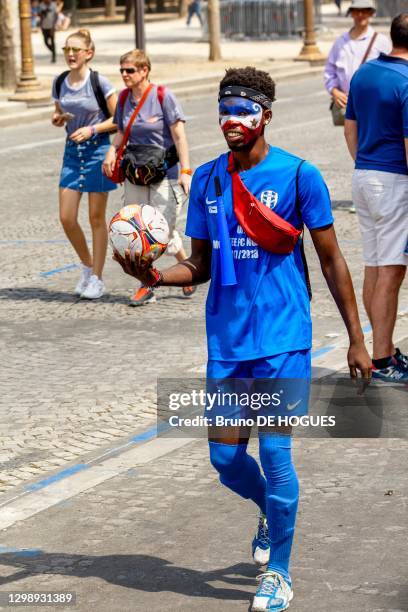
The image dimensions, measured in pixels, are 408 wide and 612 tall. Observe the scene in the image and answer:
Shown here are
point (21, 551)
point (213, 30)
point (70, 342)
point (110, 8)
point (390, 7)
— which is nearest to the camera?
point (21, 551)

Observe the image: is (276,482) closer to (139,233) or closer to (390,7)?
(139,233)

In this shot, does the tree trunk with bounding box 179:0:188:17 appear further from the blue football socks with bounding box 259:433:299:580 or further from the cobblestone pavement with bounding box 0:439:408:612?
the blue football socks with bounding box 259:433:299:580

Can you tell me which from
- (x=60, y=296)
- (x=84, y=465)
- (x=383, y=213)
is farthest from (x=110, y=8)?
(x=84, y=465)

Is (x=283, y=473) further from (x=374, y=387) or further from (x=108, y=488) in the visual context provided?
(x=374, y=387)

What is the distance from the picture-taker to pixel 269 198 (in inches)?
206

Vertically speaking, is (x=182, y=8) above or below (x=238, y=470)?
below

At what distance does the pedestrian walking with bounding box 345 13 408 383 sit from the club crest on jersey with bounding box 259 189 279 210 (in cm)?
283

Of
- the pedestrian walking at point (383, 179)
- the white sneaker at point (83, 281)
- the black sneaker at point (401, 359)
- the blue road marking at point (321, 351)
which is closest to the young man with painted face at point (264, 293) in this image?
the pedestrian walking at point (383, 179)

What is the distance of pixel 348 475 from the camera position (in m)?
6.63

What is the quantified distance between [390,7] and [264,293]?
4990cm

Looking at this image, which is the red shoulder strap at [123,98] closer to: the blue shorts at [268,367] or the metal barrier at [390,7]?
the blue shorts at [268,367]

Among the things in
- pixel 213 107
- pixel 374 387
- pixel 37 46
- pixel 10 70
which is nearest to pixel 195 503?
pixel 374 387

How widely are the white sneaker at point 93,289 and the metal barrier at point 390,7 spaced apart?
43.4m

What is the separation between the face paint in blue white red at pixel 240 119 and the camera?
5.26 m
